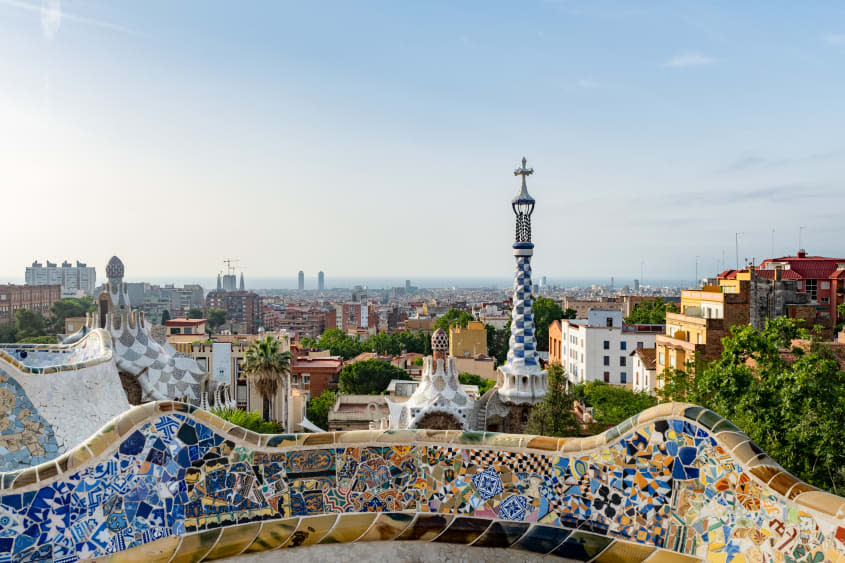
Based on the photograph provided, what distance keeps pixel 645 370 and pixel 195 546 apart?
25125 mm

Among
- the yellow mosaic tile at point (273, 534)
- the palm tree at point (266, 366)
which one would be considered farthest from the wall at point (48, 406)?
the palm tree at point (266, 366)

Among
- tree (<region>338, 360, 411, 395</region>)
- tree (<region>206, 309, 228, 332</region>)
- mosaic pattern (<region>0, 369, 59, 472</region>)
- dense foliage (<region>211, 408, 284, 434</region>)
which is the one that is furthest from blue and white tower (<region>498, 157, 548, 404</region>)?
tree (<region>206, 309, 228, 332</region>)

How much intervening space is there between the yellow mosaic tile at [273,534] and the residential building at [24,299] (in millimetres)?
66635

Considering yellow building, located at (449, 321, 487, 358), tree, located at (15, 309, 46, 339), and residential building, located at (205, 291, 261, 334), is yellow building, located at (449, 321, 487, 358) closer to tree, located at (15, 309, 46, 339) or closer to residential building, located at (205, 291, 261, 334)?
Answer: tree, located at (15, 309, 46, 339)

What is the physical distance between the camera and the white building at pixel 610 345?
101 feet

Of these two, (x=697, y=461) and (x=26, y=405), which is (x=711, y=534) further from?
(x=26, y=405)

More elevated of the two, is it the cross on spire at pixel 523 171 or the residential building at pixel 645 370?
the cross on spire at pixel 523 171

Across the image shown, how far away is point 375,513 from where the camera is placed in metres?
3.22

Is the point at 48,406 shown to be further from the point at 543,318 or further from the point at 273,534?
the point at 543,318

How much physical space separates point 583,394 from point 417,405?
15.5m

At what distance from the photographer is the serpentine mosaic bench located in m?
2.80

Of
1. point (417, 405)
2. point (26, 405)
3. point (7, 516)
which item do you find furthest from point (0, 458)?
point (417, 405)

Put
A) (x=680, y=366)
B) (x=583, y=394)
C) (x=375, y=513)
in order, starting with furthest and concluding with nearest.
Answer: (x=583, y=394)
(x=680, y=366)
(x=375, y=513)

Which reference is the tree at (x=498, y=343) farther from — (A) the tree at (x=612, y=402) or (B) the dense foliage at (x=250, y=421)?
(B) the dense foliage at (x=250, y=421)
